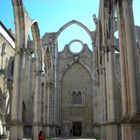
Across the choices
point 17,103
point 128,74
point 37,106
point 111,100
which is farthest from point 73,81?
point 128,74

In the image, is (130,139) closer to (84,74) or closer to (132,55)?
(132,55)

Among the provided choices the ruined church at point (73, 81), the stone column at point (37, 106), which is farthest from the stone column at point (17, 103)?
A: the stone column at point (37, 106)

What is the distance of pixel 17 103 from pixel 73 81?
16038 millimetres

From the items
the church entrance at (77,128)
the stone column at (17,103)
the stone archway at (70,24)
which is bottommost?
the church entrance at (77,128)

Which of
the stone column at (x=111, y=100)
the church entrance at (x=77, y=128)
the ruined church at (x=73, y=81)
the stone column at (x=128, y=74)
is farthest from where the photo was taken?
the church entrance at (x=77, y=128)

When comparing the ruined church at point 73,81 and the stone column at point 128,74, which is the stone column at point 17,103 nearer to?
the ruined church at point 73,81

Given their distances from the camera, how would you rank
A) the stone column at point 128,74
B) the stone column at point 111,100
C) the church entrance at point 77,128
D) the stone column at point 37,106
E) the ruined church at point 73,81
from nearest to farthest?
1. the stone column at point 128,74
2. the ruined church at point 73,81
3. the stone column at point 111,100
4. the stone column at point 37,106
5. the church entrance at point 77,128

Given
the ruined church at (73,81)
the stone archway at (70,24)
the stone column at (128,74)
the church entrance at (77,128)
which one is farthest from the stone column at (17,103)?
the church entrance at (77,128)

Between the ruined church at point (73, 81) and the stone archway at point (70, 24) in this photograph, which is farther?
the stone archway at point (70, 24)

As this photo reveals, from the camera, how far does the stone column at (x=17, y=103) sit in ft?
47.7

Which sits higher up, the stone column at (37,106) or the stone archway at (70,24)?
the stone archway at (70,24)

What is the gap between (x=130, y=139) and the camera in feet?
27.1

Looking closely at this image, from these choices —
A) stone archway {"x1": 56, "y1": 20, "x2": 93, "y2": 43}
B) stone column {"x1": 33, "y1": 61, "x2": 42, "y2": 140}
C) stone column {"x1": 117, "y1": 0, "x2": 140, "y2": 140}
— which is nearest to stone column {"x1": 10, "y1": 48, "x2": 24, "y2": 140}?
stone column {"x1": 33, "y1": 61, "x2": 42, "y2": 140}

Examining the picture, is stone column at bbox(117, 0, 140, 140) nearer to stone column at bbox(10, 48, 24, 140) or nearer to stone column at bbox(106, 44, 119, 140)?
stone column at bbox(106, 44, 119, 140)
